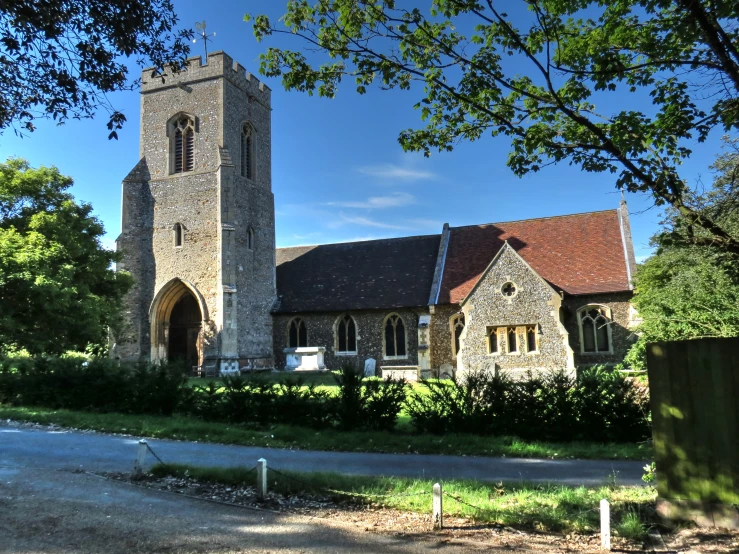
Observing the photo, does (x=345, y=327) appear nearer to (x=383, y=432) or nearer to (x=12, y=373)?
(x=12, y=373)

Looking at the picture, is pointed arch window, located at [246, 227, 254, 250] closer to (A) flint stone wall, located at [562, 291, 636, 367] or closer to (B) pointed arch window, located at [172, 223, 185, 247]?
(B) pointed arch window, located at [172, 223, 185, 247]

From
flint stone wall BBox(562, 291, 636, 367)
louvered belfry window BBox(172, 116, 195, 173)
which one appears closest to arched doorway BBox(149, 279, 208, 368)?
louvered belfry window BBox(172, 116, 195, 173)

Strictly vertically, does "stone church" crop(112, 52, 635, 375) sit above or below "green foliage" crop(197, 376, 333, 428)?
above

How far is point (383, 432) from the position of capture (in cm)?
1119

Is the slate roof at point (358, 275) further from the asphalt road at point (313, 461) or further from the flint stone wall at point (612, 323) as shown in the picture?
the asphalt road at point (313, 461)

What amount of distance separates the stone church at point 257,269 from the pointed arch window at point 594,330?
0.04 meters

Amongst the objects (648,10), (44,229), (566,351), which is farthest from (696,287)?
(44,229)

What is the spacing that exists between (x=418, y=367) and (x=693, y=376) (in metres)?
18.8

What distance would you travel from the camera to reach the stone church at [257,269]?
2600 centimetres

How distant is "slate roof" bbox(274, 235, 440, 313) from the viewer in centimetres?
2806

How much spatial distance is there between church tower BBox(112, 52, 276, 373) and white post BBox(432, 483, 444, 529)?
71.3 ft

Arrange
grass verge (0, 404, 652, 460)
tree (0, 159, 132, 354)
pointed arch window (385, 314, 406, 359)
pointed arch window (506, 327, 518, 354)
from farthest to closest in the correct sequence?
pointed arch window (385, 314, 406, 359)
pointed arch window (506, 327, 518, 354)
tree (0, 159, 132, 354)
grass verge (0, 404, 652, 460)

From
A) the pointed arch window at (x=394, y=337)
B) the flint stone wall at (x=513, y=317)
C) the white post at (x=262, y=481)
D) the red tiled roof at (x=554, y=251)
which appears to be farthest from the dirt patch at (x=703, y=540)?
the pointed arch window at (x=394, y=337)

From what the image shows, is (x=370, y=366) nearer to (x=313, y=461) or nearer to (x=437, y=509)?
(x=313, y=461)
